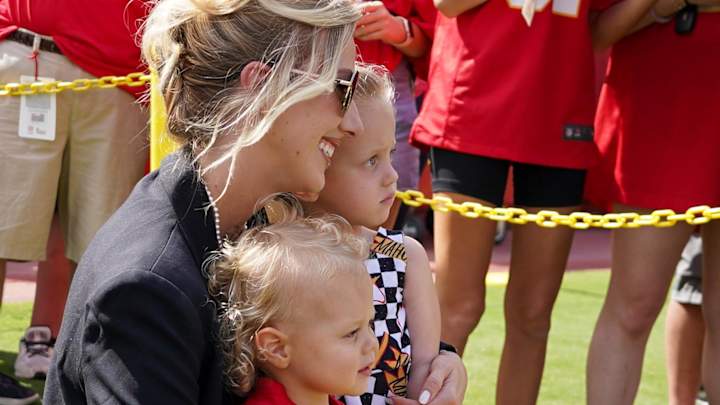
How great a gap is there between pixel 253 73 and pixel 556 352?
3.72 meters

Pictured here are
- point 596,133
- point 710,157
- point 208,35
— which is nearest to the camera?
point 208,35

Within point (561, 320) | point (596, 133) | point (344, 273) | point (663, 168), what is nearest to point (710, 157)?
point (663, 168)

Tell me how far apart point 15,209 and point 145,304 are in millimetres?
2248

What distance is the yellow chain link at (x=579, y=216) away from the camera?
319 centimetres

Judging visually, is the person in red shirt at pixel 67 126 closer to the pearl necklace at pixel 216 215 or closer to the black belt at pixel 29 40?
the black belt at pixel 29 40

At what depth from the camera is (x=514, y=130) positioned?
3.44m

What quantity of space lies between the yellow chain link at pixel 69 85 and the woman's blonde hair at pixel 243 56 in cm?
164

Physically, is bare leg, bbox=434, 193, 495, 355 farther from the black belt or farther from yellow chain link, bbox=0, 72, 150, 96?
the black belt

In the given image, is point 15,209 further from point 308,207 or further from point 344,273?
point 344,273

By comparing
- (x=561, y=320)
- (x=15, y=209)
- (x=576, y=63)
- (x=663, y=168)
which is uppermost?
(x=576, y=63)

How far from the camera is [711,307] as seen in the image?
3.62 metres

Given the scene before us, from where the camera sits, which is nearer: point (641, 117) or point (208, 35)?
point (208, 35)

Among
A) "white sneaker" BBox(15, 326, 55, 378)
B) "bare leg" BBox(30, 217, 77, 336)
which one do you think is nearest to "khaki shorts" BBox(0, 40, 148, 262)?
"bare leg" BBox(30, 217, 77, 336)

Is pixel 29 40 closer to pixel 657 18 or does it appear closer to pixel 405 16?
pixel 405 16
